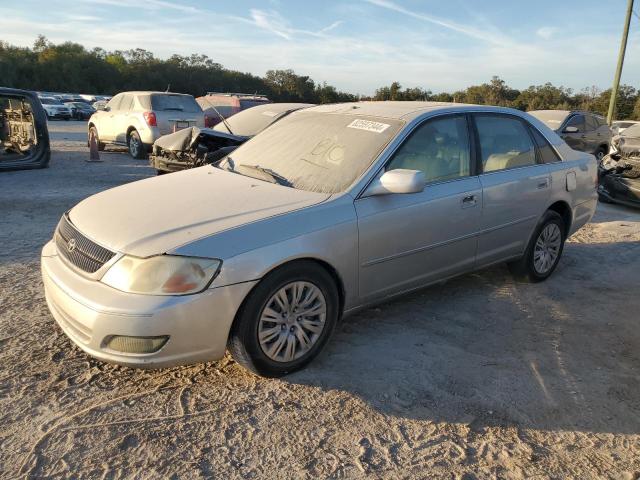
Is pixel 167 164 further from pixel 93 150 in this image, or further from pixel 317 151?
pixel 93 150

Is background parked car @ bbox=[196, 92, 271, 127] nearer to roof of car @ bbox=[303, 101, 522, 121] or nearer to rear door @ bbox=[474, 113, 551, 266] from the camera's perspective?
roof of car @ bbox=[303, 101, 522, 121]

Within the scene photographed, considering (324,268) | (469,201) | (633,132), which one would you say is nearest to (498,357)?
(469,201)

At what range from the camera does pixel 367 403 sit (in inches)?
120

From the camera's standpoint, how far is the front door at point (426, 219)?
3.57 metres

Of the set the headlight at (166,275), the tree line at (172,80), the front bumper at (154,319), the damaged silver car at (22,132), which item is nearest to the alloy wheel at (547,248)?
the front bumper at (154,319)

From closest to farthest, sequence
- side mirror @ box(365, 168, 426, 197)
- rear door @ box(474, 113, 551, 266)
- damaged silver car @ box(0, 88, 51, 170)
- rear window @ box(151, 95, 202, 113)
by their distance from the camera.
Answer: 1. side mirror @ box(365, 168, 426, 197)
2. rear door @ box(474, 113, 551, 266)
3. damaged silver car @ box(0, 88, 51, 170)
4. rear window @ box(151, 95, 202, 113)

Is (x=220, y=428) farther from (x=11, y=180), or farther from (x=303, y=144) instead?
(x=11, y=180)

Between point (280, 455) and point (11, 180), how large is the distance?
350 inches

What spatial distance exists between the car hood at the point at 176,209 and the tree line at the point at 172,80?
31949 mm

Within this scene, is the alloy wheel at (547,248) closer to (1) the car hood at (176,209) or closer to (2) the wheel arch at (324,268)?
(2) the wheel arch at (324,268)

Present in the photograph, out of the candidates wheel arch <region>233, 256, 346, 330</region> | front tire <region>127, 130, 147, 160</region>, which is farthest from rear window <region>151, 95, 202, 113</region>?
wheel arch <region>233, 256, 346, 330</region>

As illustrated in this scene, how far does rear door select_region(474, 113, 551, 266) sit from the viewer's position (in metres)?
4.38

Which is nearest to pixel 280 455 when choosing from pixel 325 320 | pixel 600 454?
pixel 325 320

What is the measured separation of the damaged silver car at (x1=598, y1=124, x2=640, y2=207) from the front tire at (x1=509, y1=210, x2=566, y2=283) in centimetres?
490
